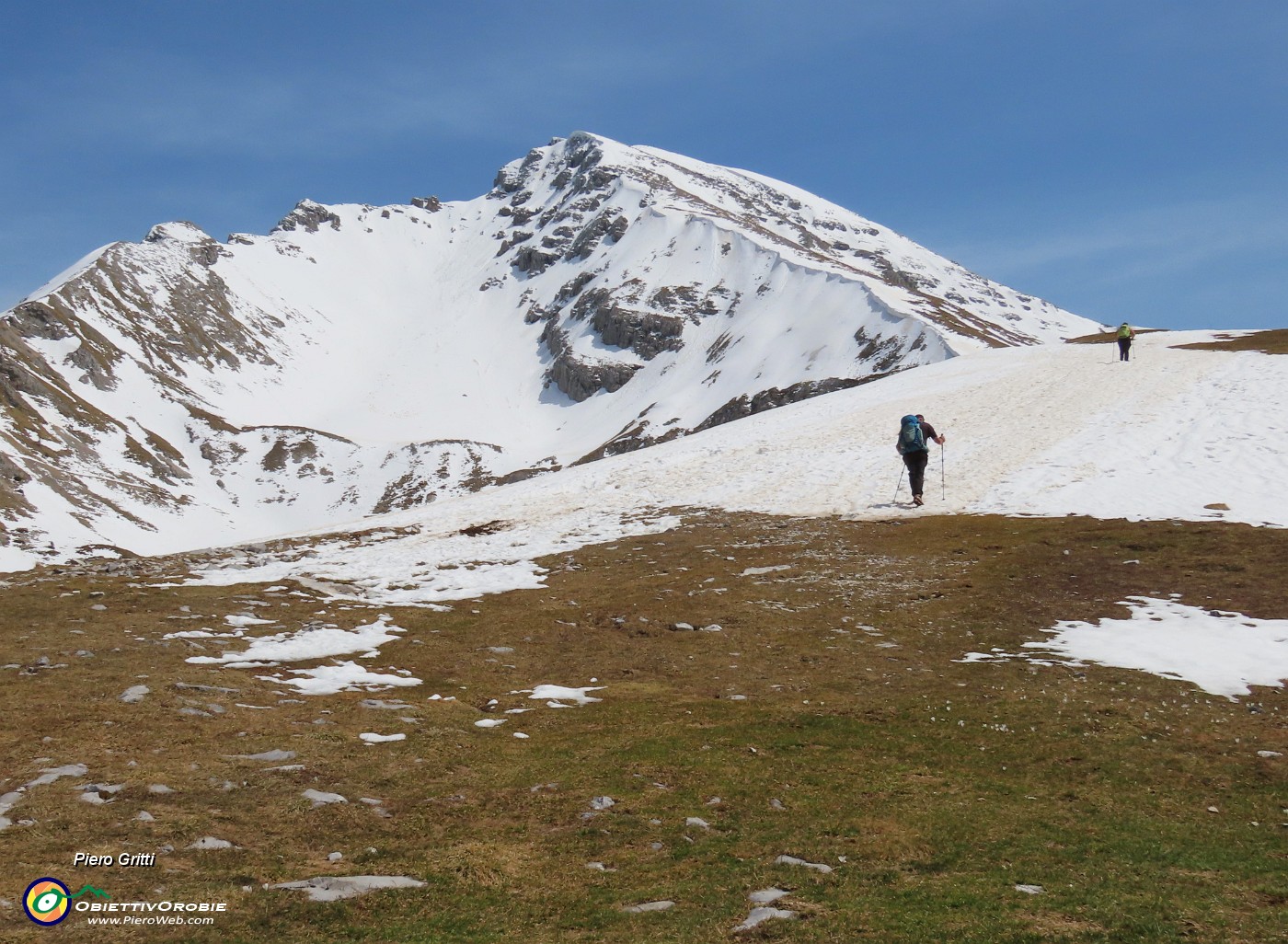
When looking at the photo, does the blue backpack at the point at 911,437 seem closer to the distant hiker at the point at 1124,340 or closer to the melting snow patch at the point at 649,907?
the melting snow patch at the point at 649,907

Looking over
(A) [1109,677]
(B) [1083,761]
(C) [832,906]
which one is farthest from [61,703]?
(A) [1109,677]

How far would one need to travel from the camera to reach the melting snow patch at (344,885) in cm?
906

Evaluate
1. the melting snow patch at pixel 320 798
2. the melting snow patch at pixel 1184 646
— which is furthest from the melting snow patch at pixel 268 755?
the melting snow patch at pixel 1184 646

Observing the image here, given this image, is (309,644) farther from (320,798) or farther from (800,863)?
(800,863)

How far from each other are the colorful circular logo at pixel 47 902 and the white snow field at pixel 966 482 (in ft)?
54.6

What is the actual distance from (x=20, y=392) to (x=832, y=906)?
229m

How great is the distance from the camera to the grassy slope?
8.87 meters

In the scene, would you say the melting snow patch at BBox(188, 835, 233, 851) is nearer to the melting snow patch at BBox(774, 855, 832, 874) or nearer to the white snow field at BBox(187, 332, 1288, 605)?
the melting snow patch at BBox(774, 855, 832, 874)

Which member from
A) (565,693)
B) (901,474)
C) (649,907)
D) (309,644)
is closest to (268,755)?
(565,693)

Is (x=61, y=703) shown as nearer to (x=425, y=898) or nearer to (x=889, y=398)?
(x=425, y=898)

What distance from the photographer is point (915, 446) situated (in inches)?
1380

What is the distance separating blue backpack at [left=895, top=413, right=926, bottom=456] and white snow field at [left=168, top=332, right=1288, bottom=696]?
230cm
